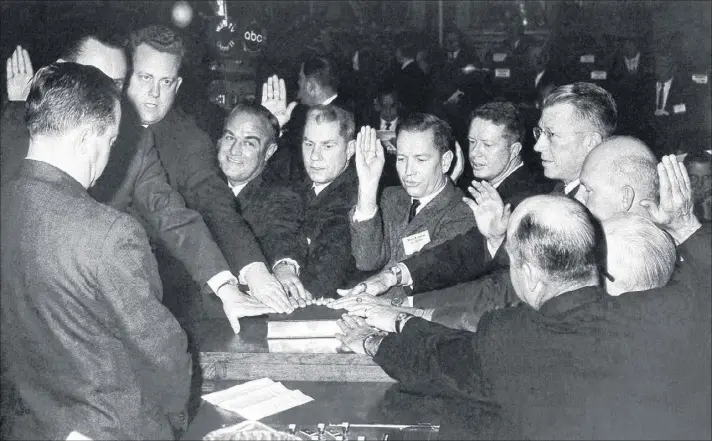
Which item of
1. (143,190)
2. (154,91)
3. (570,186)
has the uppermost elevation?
(154,91)

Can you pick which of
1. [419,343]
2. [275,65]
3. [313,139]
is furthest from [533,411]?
[275,65]

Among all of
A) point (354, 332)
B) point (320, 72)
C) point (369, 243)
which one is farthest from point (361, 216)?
point (320, 72)

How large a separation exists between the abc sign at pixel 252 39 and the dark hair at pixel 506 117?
3.92 metres

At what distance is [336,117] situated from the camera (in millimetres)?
3604

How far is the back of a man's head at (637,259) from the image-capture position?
1987 millimetres

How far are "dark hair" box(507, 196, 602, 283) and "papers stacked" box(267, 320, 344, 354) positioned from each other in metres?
0.78

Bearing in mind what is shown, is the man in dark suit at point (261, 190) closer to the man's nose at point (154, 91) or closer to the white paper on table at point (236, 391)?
the man's nose at point (154, 91)

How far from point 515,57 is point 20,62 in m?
7.30

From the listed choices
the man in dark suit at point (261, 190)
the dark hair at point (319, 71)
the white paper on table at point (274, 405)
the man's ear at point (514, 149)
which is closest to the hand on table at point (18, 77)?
the man in dark suit at point (261, 190)

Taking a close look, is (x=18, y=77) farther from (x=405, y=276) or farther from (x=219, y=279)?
(x=405, y=276)

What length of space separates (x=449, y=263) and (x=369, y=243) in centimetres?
39

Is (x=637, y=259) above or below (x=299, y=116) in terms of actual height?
below

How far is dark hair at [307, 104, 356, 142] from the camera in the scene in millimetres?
3600

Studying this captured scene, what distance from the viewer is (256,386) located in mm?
2223
